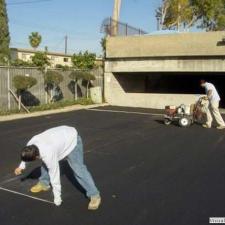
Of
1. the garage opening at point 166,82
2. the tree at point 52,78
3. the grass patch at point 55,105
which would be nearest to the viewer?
the grass patch at point 55,105

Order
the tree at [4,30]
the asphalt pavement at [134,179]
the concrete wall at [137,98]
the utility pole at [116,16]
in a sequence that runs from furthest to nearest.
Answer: the tree at [4,30], the utility pole at [116,16], the concrete wall at [137,98], the asphalt pavement at [134,179]

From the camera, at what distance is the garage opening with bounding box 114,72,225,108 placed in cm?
2500

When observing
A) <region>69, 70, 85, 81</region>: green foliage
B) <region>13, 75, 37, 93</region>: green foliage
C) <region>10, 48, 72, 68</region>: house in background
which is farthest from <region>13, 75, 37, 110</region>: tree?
<region>10, 48, 72, 68</region>: house in background

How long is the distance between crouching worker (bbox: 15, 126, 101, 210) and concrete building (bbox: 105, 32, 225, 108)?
14.7m

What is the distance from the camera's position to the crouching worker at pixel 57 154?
554 cm

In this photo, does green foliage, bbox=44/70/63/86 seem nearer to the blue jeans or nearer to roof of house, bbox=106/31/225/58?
roof of house, bbox=106/31/225/58

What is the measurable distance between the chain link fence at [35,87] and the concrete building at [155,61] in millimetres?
1458

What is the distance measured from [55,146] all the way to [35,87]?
607 inches

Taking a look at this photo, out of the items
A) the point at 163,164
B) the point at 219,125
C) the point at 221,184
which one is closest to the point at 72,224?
the point at 221,184

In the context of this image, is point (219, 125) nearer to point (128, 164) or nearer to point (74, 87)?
point (128, 164)

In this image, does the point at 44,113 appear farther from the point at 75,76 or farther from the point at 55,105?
the point at 75,76

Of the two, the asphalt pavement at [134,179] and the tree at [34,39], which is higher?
the tree at [34,39]

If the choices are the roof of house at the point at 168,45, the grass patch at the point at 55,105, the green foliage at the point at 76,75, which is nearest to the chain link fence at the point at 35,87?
the green foliage at the point at 76,75

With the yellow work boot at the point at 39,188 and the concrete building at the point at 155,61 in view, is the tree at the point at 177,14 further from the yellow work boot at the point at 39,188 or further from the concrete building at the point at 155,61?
the yellow work boot at the point at 39,188
